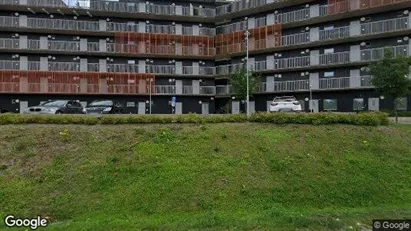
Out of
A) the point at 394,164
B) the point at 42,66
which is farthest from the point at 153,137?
the point at 42,66

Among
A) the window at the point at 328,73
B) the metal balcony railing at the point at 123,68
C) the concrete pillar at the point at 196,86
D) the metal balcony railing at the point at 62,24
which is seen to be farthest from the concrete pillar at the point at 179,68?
the window at the point at 328,73

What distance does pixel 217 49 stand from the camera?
2136 inches

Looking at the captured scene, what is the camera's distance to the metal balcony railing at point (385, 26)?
3938 centimetres

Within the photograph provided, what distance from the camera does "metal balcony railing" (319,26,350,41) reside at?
1720 inches

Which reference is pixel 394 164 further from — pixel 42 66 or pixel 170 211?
pixel 42 66

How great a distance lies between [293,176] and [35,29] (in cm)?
4416

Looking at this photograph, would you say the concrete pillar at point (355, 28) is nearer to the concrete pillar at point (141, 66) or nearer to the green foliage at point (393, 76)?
the green foliage at point (393, 76)

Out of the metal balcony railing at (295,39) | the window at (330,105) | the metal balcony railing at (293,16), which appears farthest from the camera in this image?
the metal balcony railing at (293,16)

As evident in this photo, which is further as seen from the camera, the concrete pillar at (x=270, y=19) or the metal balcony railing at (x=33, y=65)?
the concrete pillar at (x=270, y=19)

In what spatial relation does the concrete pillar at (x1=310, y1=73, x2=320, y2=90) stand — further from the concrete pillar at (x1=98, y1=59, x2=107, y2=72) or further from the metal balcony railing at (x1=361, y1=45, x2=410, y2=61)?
the concrete pillar at (x1=98, y1=59, x2=107, y2=72)

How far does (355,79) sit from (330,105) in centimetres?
421

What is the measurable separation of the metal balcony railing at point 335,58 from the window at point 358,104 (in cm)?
441

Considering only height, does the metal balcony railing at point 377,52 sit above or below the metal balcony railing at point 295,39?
below

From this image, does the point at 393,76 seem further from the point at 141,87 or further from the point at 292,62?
the point at 141,87
